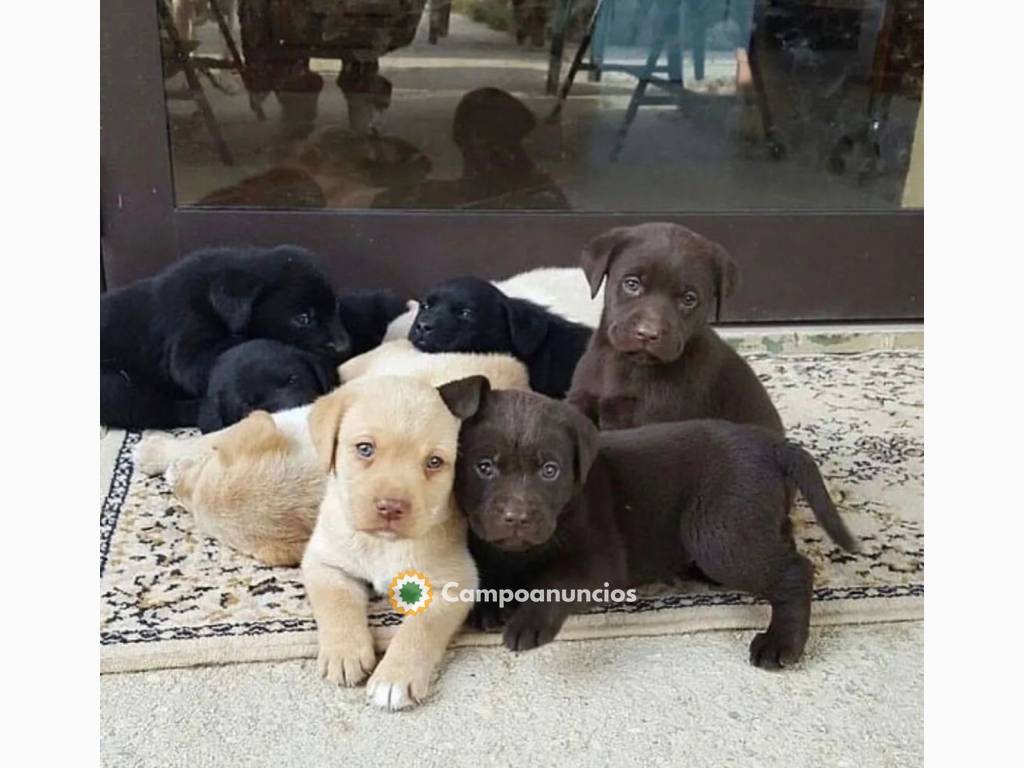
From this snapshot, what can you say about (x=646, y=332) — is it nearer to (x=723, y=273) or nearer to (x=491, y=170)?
(x=723, y=273)

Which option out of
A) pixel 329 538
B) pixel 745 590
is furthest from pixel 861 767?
pixel 329 538

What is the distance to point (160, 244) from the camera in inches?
123

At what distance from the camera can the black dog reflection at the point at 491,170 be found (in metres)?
3.30

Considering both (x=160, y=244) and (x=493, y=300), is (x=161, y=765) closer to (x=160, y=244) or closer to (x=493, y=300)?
(x=493, y=300)

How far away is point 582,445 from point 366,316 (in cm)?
142

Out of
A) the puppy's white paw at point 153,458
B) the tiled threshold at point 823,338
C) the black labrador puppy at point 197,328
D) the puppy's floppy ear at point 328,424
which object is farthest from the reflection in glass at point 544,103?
the puppy's floppy ear at point 328,424

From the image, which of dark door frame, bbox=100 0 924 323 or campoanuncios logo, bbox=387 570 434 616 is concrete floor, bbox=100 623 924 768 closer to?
campoanuncios logo, bbox=387 570 434 616

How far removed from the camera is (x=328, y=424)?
1.68 m

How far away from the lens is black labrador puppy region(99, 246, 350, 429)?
102 inches

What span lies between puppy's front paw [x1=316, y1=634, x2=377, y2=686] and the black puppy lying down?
216 mm

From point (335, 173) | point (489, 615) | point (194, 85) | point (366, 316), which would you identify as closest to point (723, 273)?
point (489, 615)

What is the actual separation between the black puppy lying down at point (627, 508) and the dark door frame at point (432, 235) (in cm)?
152

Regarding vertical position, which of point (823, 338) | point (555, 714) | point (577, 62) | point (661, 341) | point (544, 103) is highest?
point (577, 62)

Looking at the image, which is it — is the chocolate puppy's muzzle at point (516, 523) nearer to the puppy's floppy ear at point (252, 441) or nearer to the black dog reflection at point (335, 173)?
the puppy's floppy ear at point (252, 441)
